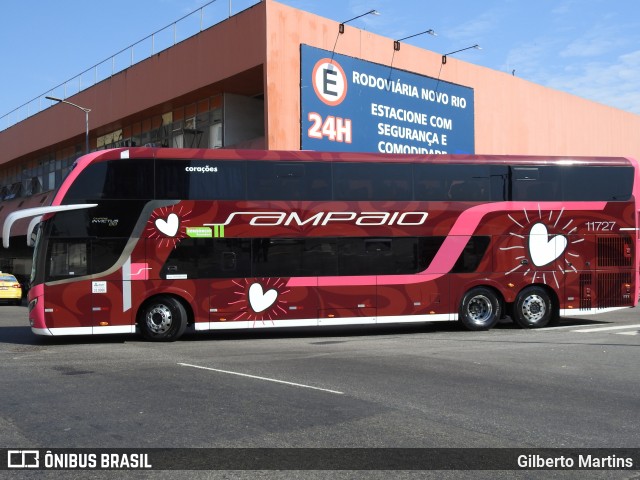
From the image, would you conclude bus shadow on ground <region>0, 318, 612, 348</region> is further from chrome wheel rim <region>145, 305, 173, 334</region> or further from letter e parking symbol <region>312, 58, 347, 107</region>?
letter e parking symbol <region>312, 58, 347, 107</region>

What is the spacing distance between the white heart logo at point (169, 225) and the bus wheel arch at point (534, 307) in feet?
28.3

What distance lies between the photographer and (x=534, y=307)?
55.9ft

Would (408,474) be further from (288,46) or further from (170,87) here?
(170,87)

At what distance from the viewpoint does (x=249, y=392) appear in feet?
27.0

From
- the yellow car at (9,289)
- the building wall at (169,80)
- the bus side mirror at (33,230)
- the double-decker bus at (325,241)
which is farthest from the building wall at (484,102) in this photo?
the yellow car at (9,289)

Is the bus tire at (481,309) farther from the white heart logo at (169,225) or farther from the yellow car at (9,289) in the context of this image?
the yellow car at (9,289)

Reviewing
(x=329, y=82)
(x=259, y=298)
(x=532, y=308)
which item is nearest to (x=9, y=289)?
(x=329, y=82)

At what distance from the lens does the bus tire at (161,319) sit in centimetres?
1484

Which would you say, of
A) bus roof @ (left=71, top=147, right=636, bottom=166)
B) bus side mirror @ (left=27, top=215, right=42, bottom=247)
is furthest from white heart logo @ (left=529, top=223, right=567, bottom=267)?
bus side mirror @ (left=27, top=215, right=42, bottom=247)

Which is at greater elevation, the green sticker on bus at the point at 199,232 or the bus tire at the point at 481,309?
the green sticker on bus at the point at 199,232

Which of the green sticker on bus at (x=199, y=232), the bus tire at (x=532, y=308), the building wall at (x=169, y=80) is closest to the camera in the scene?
the green sticker on bus at (x=199, y=232)

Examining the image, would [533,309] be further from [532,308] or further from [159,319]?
[159,319]

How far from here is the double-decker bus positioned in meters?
14.5

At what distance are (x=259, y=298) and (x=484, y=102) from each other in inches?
947
